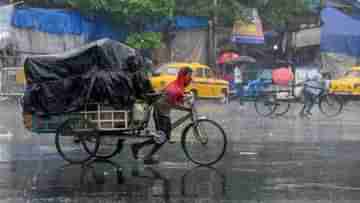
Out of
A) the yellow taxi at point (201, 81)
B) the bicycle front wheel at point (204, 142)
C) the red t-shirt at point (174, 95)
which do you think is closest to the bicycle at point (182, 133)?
the bicycle front wheel at point (204, 142)

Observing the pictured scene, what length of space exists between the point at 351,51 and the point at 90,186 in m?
29.9

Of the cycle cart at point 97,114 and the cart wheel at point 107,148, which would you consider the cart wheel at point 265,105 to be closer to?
the cart wheel at point 107,148

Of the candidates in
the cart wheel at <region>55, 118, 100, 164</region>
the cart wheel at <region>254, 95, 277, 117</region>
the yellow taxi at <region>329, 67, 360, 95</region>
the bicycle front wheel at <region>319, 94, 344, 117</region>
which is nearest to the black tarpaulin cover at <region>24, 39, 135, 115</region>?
the cart wheel at <region>55, 118, 100, 164</region>

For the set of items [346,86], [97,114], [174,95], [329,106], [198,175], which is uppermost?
[346,86]

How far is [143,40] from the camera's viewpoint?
32.4m

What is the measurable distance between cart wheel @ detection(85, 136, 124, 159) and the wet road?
0.17 m

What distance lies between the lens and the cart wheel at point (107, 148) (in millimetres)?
11414

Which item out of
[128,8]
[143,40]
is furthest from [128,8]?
[143,40]

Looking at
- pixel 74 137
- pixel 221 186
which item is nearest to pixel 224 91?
pixel 74 137

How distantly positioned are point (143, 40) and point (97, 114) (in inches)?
842

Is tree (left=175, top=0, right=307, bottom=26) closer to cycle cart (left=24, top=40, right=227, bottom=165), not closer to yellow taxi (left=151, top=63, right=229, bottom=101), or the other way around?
yellow taxi (left=151, top=63, right=229, bottom=101)

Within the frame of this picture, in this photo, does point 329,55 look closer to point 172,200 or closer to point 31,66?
point 31,66

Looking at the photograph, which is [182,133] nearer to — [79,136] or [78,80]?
[79,136]

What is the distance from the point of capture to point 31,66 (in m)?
11.5
